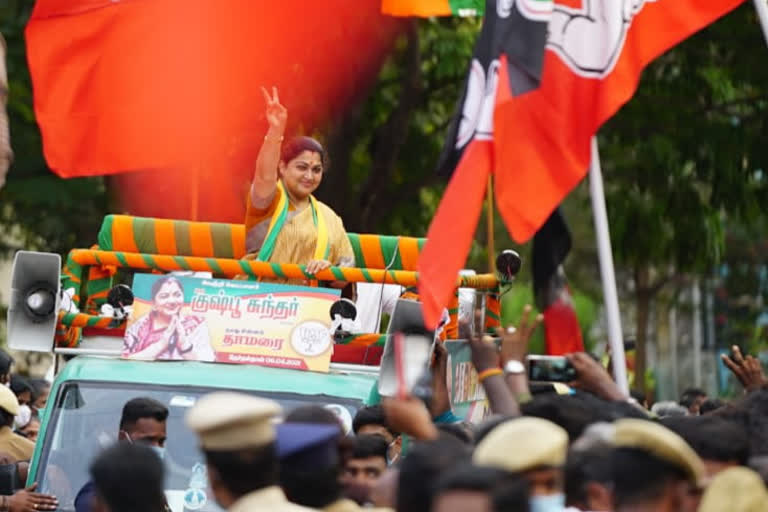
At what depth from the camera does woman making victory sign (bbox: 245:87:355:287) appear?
9.50m

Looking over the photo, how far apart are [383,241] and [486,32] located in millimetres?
2314

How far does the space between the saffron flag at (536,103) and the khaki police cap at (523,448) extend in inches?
104

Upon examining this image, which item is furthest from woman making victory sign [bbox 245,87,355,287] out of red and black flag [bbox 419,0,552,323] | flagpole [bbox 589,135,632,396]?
flagpole [bbox 589,135,632,396]

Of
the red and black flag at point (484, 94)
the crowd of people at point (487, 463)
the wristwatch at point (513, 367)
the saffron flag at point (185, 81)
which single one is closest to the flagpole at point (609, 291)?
A: the red and black flag at point (484, 94)

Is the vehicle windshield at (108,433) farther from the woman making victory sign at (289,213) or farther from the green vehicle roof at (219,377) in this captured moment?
the woman making victory sign at (289,213)

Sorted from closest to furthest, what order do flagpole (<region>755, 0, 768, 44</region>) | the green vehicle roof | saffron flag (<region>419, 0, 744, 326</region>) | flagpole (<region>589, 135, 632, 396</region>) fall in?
1. saffron flag (<region>419, 0, 744, 326</region>)
2. flagpole (<region>589, 135, 632, 396</region>)
3. the green vehicle roof
4. flagpole (<region>755, 0, 768, 44</region>)

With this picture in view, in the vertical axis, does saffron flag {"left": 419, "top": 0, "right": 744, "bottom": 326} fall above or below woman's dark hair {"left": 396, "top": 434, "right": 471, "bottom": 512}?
above

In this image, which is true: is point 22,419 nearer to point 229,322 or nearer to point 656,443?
point 229,322

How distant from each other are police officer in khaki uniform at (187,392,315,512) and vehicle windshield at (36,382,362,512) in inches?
125

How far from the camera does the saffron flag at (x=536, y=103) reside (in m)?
7.84

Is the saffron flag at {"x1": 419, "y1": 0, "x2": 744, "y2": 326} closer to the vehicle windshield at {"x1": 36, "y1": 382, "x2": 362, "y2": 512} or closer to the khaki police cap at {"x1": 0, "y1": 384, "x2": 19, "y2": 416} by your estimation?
the vehicle windshield at {"x1": 36, "y1": 382, "x2": 362, "y2": 512}

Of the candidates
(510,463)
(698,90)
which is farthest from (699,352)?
(510,463)

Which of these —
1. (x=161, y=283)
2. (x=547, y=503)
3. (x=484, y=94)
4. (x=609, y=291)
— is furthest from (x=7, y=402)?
(x=547, y=503)

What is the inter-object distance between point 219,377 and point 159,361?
0.45 meters
